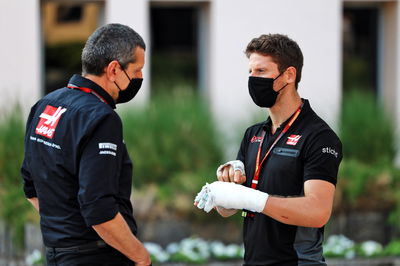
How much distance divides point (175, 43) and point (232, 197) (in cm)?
656

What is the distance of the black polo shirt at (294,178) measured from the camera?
3289 mm

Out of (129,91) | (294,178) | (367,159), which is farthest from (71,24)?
(294,178)

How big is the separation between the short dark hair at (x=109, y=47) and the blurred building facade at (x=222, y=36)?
16.1ft

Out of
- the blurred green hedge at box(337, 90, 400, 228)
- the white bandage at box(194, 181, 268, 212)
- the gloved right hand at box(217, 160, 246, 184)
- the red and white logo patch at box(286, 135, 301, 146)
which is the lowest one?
the blurred green hedge at box(337, 90, 400, 228)

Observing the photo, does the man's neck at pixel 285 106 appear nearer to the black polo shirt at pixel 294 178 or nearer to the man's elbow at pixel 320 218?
the black polo shirt at pixel 294 178

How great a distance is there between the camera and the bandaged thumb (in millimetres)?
3219

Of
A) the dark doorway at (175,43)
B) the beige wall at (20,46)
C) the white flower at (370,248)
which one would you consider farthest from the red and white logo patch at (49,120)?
the dark doorway at (175,43)

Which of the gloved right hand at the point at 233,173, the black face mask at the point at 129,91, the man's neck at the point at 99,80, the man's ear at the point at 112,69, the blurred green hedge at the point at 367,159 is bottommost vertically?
the blurred green hedge at the point at 367,159

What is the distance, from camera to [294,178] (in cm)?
335

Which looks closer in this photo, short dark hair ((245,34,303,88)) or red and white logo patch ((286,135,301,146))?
red and white logo patch ((286,135,301,146))

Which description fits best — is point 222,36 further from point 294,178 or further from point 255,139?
point 294,178

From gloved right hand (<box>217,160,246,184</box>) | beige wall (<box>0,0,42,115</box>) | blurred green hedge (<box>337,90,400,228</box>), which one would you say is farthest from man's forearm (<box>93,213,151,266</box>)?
beige wall (<box>0,0,42,115</box>)

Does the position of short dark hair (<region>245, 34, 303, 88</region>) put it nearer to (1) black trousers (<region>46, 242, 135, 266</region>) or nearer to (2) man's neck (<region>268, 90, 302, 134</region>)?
(2) man's neck (<region>268, 90, 302, 134</region>)

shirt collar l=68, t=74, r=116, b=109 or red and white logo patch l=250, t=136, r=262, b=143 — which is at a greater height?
shirt collar l=68, t=74, r=116, b=109
